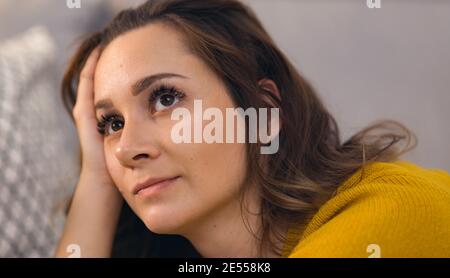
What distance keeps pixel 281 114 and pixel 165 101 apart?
8.7 inches

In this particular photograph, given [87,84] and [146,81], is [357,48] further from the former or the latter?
[87,84]

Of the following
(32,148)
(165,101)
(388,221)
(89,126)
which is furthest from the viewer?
(32,148)

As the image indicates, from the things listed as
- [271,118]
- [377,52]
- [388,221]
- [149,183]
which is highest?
[377,52]

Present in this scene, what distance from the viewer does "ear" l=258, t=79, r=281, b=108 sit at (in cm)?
104

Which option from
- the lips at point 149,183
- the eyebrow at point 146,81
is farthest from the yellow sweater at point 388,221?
the eyebrow at point 146,81

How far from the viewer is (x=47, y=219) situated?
1.22 meters

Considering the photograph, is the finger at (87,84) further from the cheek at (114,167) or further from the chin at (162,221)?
the chin at (162,221)

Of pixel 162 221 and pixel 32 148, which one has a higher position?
pixel 32 148

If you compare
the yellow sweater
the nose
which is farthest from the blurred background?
the nose

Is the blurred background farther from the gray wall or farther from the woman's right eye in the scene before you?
the woman's right eye

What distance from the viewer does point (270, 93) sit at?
1.05 m

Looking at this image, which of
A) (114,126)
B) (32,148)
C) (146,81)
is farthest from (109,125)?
(32,148)

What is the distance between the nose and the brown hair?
0.56 feet

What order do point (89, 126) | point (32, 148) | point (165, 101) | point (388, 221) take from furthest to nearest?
point (32, 148) → point (89, 126) → point (165, 101) → point (388, 221)
